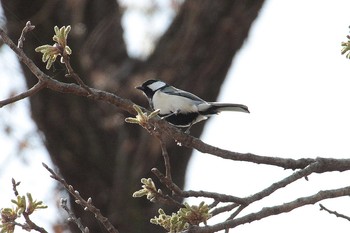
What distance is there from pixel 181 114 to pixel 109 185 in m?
2.44

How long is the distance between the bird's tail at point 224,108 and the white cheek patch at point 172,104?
10cm

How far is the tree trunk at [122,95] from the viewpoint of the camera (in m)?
6.97

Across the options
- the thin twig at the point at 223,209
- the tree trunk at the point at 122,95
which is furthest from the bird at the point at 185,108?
the tree trunk at the point at 122,95

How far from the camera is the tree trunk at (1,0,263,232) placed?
6.97 meters

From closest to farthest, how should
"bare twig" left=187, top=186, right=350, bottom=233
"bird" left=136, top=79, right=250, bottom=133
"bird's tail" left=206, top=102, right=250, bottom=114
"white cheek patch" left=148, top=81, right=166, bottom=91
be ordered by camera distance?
"bare twig" left=187, top=186, right=350, bottom=233, "bird's tail" left=206, top=102, right=250, bottom=114, "bird" left=136, top=79, right=250, bottom=133, "white cheek patch" left=148, top=81, right=166, bottom=91

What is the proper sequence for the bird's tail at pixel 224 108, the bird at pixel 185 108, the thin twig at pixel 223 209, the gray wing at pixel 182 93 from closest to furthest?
the thin twig at pixel 223 209 → the bird's tail at pixel 224 108 → the bird at pixel 185 108 → the gray wing at pixel 182 93

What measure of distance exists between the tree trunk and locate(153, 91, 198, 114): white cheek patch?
1.95m

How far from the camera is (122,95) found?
7215 mm

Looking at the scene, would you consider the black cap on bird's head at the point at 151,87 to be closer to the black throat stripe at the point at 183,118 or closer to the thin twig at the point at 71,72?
the black throat stripe at the point at 183,118

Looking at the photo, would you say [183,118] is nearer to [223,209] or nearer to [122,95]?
[223,209]

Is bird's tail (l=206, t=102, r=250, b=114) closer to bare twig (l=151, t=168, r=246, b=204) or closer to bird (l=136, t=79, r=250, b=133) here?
bird (l=136, t=79, r=250, b=133)

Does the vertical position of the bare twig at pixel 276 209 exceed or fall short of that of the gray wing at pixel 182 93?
it falls short

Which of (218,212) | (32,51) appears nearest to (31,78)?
(32,51)

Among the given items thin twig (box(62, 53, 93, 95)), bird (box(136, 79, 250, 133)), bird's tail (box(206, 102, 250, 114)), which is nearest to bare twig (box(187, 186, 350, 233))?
thin twig (box(62, 53, 93, 95))
